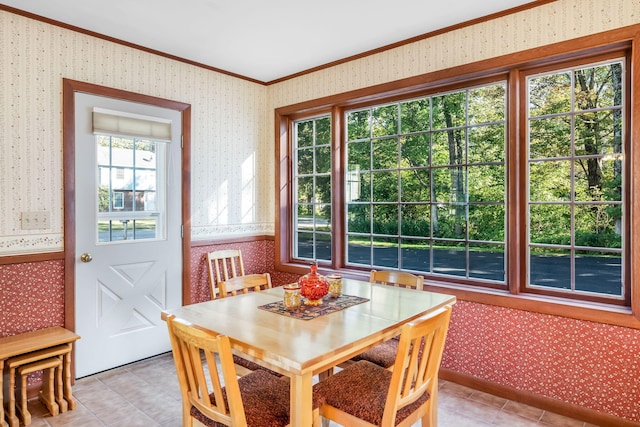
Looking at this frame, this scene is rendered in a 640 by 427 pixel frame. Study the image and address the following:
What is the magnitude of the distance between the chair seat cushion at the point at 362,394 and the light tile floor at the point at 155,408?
31.2 inches

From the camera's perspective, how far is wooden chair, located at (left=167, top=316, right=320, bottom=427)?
145 centimetres

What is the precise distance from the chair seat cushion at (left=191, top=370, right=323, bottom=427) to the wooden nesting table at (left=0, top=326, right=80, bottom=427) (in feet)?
4.67

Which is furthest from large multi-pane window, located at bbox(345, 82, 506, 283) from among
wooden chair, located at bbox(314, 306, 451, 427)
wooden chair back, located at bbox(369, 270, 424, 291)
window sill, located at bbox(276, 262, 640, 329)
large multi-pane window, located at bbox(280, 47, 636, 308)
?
wooden chair, located at bbox(314, 306, 451, 427)

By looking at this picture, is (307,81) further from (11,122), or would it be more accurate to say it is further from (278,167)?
(11,122)

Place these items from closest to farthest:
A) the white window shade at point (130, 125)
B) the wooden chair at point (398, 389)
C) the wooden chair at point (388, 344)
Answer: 1. the wooden chair at point (398, 389)
2. the wooden chair at point (388, 344)
3. the white window shade at point (130, 125)

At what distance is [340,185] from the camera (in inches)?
151

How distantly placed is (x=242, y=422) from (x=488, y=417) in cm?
175

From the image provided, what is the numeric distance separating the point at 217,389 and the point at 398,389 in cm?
70

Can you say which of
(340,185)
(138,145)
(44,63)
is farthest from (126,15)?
(340,185)

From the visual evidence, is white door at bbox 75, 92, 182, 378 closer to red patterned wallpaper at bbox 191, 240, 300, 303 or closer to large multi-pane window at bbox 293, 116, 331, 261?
red patterned wallpaper at bbox 191, 240, 300, 303

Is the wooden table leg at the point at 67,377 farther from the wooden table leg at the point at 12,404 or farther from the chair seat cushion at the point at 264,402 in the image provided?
the chair seat cushion at the point at 264,402

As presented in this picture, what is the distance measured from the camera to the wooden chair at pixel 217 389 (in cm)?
145

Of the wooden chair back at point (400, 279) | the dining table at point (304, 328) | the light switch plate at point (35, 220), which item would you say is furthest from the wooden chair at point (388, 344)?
the light switch plate at point (35, 220)

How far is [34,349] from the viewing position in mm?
2473
